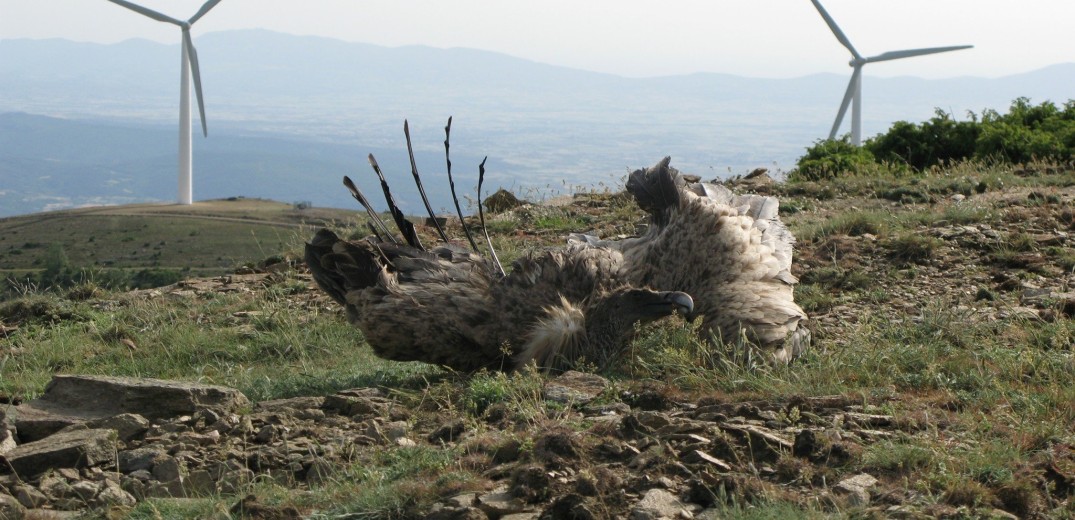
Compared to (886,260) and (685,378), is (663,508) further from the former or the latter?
(886,260)

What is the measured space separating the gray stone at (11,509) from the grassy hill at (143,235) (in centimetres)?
5424

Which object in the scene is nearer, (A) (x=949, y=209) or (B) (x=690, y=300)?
(B) (x=690, y=300)

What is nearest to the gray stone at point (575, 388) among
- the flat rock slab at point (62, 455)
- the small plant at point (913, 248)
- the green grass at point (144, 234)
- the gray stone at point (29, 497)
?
the flat rock slab at point (62, 455)

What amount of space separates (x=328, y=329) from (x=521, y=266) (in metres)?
2.73

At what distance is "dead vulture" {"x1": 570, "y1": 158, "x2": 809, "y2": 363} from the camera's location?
275 inches

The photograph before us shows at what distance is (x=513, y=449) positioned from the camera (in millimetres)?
4938

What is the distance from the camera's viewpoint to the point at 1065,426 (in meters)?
4.81

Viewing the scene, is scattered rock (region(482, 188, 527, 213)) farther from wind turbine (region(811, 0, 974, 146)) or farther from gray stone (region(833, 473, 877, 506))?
wind turbine (region(811, 0, 974, 146))

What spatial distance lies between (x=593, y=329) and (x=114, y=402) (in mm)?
2940

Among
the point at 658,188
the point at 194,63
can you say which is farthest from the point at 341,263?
the point at 194,63

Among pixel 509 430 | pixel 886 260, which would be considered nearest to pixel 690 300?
pixel 509 430

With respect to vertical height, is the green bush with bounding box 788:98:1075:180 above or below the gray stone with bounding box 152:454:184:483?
above

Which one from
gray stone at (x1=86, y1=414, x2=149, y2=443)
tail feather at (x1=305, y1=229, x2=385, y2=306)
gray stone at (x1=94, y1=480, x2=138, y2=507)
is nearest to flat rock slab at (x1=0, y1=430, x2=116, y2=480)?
gray stone at (x1=86, y1=414, x2=149, y2=443)

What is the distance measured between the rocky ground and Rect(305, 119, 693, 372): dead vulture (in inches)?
23.3
